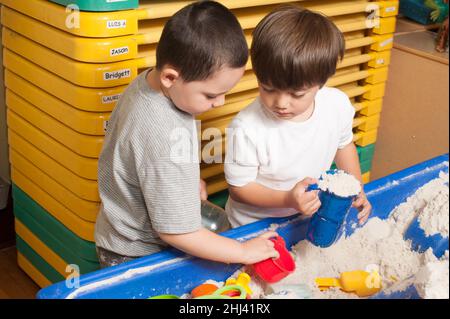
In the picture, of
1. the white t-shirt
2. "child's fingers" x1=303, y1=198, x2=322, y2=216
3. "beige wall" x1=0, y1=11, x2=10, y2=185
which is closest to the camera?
"child's fingers" x1=303, y1=198, x2=322, y2=216

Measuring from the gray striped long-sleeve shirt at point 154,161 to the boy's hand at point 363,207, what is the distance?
338mm

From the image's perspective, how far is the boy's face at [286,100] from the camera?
3.33 ft

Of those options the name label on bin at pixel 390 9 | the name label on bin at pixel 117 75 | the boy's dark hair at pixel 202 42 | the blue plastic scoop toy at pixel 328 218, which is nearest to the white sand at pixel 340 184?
the blue plastic scoop toy at pixel 328 218

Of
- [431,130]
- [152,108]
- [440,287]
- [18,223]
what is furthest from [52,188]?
[431,130]

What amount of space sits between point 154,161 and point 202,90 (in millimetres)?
123

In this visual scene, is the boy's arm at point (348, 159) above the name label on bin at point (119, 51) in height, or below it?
below

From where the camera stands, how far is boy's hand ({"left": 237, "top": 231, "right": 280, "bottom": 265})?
0.96 meters

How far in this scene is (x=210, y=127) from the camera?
1.48 m

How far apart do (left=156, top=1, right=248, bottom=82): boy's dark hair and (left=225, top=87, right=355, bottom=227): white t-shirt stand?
22 centimetres

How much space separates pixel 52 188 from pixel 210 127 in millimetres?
396

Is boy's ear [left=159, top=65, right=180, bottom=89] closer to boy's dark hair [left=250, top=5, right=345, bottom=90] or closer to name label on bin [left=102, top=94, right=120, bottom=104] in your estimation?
boy's dark hair [left=250, top=5, right=345, bottom=90]

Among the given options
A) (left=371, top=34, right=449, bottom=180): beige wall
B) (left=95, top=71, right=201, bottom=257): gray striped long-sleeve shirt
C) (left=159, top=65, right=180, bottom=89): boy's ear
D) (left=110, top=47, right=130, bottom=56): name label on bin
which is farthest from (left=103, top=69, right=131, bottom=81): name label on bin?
(left=371, top=34, right=449, bottom=180): beige wall

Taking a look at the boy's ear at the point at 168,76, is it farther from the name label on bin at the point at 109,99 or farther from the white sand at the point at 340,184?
the name label on bin at the point at 109,99

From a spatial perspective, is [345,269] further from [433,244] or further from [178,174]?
[178,174]
